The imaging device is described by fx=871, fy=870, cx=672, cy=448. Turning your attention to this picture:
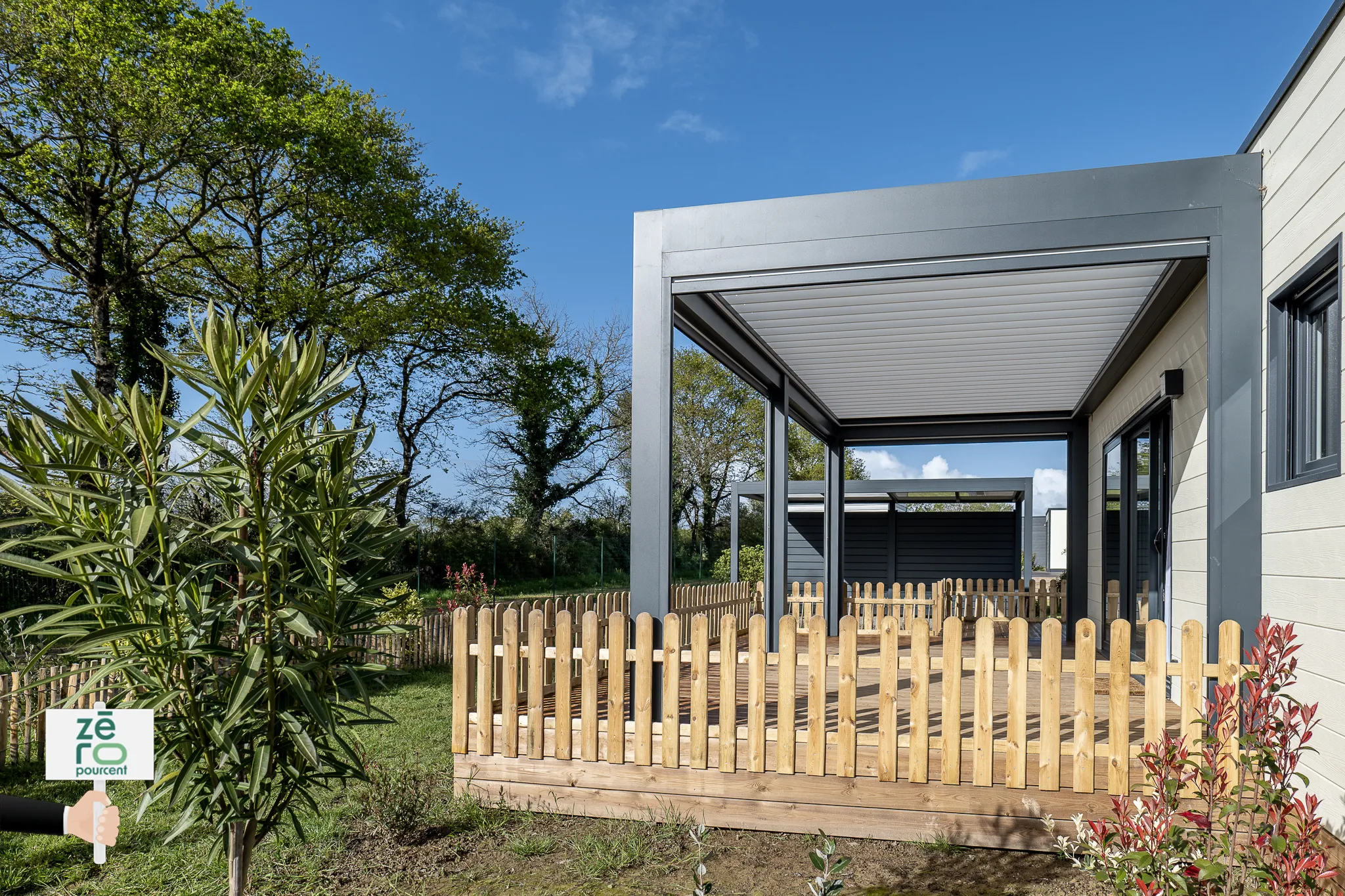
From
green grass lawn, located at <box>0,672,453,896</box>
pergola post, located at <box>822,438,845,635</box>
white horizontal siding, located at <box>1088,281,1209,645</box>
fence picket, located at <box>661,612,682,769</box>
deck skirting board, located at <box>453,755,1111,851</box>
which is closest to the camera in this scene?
green grass lawn, located at <box>0,672,453,896</box>

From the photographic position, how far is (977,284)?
238 inches

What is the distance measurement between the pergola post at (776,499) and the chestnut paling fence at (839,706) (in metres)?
3.61

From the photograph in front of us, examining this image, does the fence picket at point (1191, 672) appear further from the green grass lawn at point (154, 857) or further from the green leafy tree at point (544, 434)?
the green leafy tree at point (544, 434)

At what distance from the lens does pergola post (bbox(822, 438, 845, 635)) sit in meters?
11.3

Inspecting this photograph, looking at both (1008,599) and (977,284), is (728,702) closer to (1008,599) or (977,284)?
(977,284)

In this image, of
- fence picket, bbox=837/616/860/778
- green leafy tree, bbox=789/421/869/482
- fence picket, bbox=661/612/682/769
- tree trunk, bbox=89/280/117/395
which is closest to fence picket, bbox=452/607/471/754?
fence picket, bbox=661/612/682/769

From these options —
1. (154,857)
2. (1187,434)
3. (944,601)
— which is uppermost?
(1187,434)

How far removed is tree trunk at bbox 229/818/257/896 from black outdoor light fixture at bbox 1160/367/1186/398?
6.17m

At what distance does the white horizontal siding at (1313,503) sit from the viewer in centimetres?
353

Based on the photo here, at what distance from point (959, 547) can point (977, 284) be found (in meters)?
13.3

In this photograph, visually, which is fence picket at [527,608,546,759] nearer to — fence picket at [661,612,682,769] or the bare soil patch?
the bare soil patch

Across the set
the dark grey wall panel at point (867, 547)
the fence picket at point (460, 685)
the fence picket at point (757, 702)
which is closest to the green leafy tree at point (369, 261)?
the dark grey wall panel at point (867, 547)

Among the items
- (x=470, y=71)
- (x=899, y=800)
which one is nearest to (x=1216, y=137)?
(x=470, y=71)

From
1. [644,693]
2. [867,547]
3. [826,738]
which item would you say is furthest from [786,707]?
[867,547]
